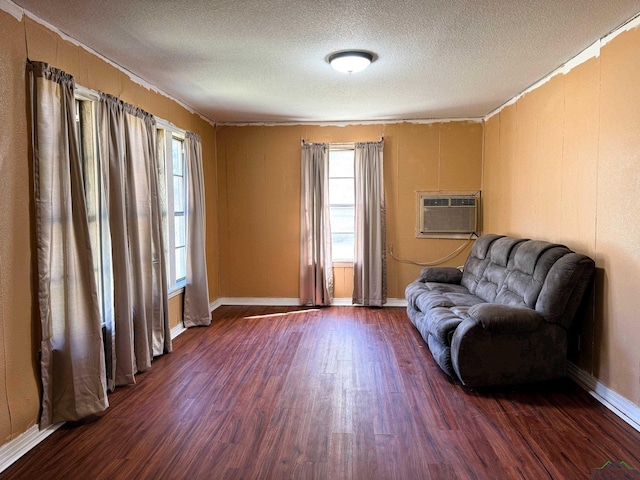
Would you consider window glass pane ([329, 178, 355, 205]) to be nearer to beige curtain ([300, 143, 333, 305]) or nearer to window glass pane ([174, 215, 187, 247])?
beige curtain ([300, 143, 333, 305])

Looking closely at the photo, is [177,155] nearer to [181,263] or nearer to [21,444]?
[181,263]

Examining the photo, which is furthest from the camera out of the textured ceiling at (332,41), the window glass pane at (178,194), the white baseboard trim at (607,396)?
the window glass pane at (178,194)

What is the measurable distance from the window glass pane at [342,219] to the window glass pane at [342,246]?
0.22 ft

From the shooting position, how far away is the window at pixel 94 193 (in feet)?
9.45

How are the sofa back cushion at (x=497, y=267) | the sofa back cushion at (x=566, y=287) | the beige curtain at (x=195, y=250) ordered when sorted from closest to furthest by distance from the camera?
the sofa back cushion at (x=566, y=287)
the sofa back cushion at (x=497, y=267)
the beige curtain at (x=195, y=250)

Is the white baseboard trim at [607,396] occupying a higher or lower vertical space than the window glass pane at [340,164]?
lower

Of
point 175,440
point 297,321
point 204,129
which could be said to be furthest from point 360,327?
point 204,129

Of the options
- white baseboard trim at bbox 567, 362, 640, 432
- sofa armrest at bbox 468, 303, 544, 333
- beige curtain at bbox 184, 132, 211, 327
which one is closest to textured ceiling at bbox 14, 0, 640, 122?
beige curtain at bbox 184, 132, 211, 327

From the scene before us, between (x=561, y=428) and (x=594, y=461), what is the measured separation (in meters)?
0.33

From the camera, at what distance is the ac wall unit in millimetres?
5441

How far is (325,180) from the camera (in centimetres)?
551

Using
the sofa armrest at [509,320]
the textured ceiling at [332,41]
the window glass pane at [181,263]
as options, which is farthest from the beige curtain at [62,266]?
the sofa armrest at [509,320]

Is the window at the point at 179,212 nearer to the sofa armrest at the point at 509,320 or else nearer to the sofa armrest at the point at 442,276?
the sofa armrest at the point at 442,276

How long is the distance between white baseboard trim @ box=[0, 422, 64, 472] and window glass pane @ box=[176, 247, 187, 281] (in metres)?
2.27
